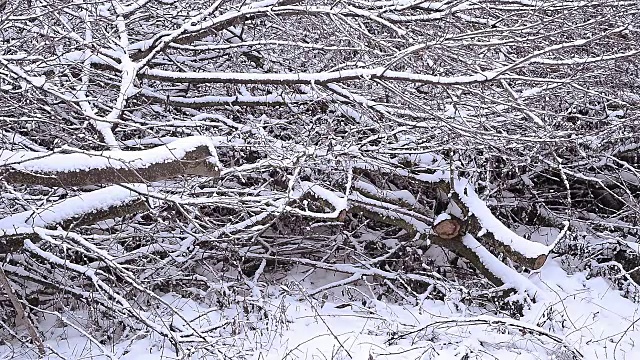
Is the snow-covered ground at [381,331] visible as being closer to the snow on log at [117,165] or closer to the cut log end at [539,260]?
the cut log end at [539,260]

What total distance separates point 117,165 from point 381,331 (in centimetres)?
295

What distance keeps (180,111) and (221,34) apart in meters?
0.86

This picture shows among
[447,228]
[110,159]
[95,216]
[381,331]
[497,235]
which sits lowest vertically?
[381,331]

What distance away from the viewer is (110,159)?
3266 millimetres

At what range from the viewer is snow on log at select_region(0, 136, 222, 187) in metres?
3.14

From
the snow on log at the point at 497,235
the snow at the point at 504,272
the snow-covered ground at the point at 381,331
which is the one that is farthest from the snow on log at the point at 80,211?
the snow at the point at 504,272

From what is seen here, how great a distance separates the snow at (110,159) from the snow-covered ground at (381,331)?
1.59 m

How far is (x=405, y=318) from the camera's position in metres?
5.89

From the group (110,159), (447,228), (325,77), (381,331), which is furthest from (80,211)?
(447,228)

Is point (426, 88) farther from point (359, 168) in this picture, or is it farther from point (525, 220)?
point (525, 220)

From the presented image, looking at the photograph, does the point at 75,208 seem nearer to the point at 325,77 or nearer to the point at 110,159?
the point at 110,159

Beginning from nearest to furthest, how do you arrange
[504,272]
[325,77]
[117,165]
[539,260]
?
1. [117,165]
2. [325,77]
3. [539,260]
4. [504,272]

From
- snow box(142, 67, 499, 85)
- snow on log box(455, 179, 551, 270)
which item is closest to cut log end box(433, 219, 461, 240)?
snow on log box(455, 179, 551, 270)

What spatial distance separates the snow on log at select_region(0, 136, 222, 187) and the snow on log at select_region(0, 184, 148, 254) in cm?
77
